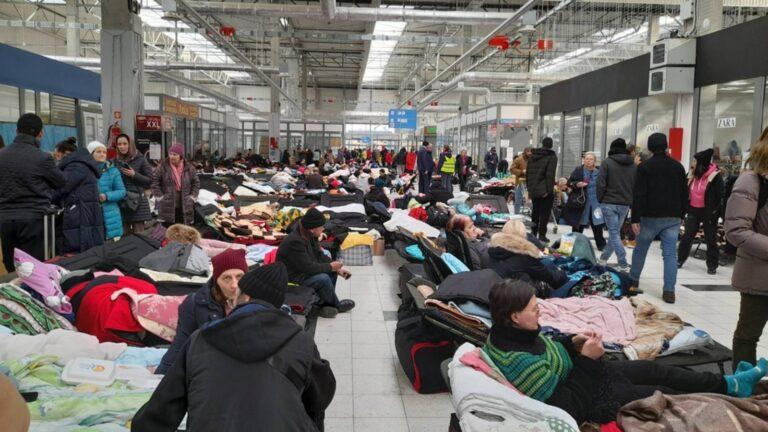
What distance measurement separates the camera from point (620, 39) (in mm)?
16625

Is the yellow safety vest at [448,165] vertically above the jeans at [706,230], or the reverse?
the yellow safety vest at [448,165]

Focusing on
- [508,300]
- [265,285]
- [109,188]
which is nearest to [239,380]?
[265,285]

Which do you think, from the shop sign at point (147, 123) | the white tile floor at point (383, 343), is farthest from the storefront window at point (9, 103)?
the white tile floor at point (383, 343)

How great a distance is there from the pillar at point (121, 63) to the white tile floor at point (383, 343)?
16.5ft

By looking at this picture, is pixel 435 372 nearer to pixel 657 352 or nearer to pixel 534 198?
Result: pixel 657 352

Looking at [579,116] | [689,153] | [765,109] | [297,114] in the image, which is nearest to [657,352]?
[765,109]

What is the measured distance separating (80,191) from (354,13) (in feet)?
28.0

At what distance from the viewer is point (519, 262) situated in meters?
5.14

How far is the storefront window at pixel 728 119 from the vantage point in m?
9.85

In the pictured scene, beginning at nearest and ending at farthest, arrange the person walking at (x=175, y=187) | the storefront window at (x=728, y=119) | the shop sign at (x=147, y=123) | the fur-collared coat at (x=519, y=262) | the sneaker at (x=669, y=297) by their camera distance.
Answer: the fur-collared coat at (x=519, y=262), the sneaker at (x=669, y=297), the person walking at (x=175, y=187), the storefront window at (x=728, y=119), the shop sign at (x=147, y=123)

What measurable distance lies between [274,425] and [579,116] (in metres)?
15.8

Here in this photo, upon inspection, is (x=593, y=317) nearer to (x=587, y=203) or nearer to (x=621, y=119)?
(x=587, y=203)

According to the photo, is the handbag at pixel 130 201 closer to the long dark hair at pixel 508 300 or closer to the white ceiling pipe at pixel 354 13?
the long dark hair at pixel 508 300

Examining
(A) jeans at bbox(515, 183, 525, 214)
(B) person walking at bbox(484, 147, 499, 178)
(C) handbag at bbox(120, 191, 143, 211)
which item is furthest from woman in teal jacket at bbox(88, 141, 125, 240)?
(B) person walking at bbox(484, 147, 499, 178)
